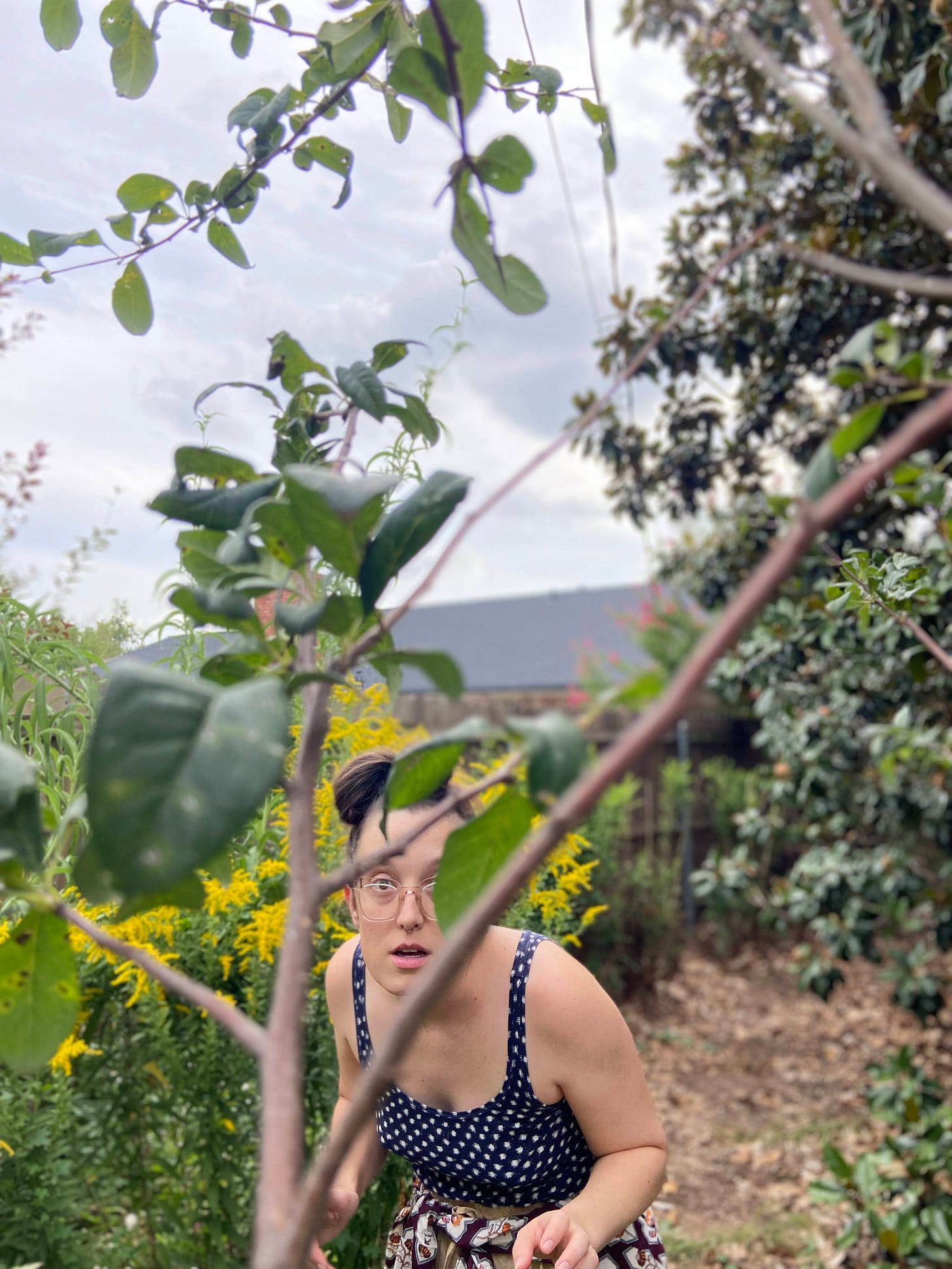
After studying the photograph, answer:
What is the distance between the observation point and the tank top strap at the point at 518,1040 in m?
1.35

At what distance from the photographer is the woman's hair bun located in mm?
1337

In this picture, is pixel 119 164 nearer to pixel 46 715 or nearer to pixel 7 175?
pixel 7 175

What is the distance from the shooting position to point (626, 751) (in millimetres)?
323

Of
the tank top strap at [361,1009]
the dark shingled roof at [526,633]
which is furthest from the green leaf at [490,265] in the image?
the dark shingled roof at [526,633]

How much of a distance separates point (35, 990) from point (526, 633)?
62.5ft

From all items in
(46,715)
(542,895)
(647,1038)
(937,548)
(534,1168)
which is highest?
(937,548)

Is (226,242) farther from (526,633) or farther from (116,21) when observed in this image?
(526,633)

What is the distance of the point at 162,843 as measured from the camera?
0.33 meters

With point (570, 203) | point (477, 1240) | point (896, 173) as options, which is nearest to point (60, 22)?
point (570, 203)

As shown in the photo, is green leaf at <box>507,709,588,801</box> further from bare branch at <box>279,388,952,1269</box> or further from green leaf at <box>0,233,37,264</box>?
green leaf at <box>0,233,37,264</box>

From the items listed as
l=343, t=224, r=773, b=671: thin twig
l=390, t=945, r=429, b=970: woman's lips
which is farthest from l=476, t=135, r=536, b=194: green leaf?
l=390, t=945, r=429, b=970: woman's lips

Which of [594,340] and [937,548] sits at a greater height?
[594,340]

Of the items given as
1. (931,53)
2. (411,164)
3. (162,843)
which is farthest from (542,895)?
(931,53)

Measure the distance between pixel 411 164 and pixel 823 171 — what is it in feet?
8.30
